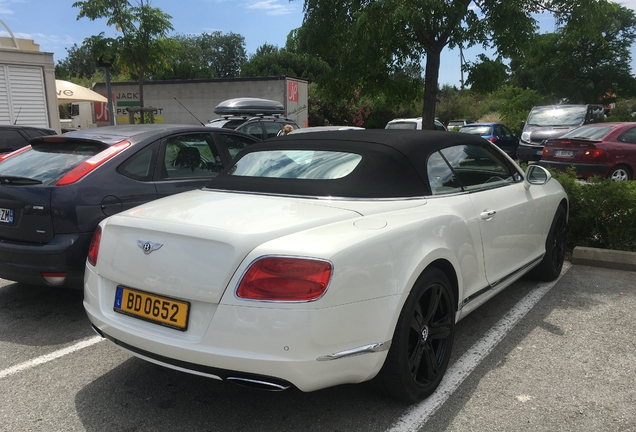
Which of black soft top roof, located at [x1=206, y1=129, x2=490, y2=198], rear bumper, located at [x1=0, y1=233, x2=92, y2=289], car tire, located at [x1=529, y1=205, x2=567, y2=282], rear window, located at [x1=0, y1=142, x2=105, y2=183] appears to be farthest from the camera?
car tire, located at [x1=529, y1=205, x2=567, y2=282]

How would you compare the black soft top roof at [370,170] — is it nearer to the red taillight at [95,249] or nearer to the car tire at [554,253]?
the red taillight at [95,249]

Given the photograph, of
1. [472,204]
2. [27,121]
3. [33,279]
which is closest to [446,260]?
[472,204]

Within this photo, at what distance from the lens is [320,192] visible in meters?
3.20

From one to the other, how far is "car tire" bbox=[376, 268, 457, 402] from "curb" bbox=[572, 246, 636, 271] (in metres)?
3.33

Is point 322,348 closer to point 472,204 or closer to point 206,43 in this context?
point 472,204

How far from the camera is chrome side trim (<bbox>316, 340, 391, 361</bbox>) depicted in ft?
7.98

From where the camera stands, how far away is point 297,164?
142 inches

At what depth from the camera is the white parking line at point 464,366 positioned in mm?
2818

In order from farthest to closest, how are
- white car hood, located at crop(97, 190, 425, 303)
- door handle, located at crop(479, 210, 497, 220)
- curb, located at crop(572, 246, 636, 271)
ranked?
curb, located at crop(572, 246, 636, 271)
door handle, located at crop(479, 210, 497, 220)
white car hood, located at crop(97, 190, 425, 303)

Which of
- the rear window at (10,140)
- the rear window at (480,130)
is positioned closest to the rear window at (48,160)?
the rear window at (10,140)

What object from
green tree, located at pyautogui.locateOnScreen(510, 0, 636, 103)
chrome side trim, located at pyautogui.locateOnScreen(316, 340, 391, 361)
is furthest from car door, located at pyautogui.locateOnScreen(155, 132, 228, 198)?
green tree, located at pyautogui.locateOnScreen(510, 0, 636, 103)

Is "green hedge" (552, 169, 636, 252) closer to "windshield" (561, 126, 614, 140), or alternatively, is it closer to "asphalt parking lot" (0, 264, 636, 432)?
"asphalt parking lot" (0, 264, 636, 432)

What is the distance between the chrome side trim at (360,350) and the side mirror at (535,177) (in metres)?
2.54

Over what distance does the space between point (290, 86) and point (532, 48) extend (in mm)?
12852
